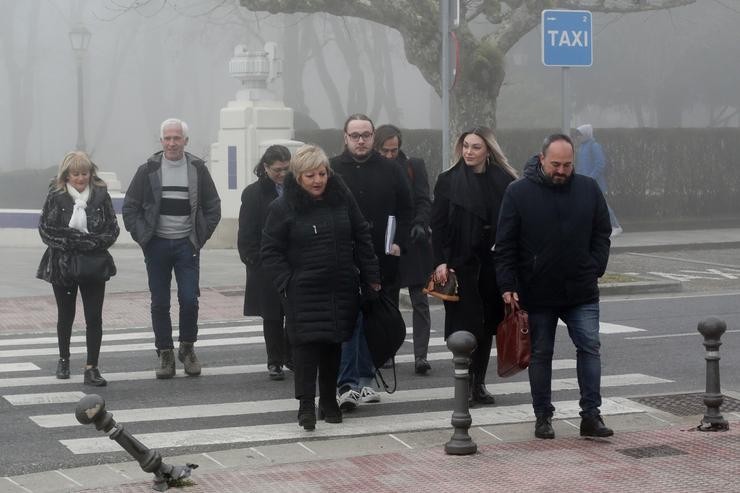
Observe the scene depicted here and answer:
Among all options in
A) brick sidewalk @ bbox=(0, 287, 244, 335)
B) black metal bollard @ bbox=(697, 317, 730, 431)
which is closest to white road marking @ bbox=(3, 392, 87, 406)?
brick sidewalk @ bbox=(0, 287, 244, 335)

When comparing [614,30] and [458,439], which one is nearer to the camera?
[458,439]

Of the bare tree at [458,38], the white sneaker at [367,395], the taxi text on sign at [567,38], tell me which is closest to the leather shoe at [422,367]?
the white sneaker at [367,395]

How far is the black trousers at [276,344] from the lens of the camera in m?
10.5

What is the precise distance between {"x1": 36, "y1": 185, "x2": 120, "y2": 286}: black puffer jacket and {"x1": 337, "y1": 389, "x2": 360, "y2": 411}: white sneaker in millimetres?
2213

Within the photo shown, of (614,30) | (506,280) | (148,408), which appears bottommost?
(148,408)

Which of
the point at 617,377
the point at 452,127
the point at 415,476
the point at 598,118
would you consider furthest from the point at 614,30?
Answer: the point at 415,476

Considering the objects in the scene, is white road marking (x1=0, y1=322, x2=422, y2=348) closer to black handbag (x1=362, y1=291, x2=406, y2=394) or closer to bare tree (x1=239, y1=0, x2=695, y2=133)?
black handbag (x1=362, y1=291, x2=406, y2=394)

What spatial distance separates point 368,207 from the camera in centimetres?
956

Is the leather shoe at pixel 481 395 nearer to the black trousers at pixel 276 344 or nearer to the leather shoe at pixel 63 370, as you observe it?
the black trousers at pixel 276 344

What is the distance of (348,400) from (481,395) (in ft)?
2.92

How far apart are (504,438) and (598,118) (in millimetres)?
48851

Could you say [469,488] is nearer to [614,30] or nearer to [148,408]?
[148,408]

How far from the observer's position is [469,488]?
700 cm

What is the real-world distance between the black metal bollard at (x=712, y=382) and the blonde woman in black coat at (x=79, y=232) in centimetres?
427
